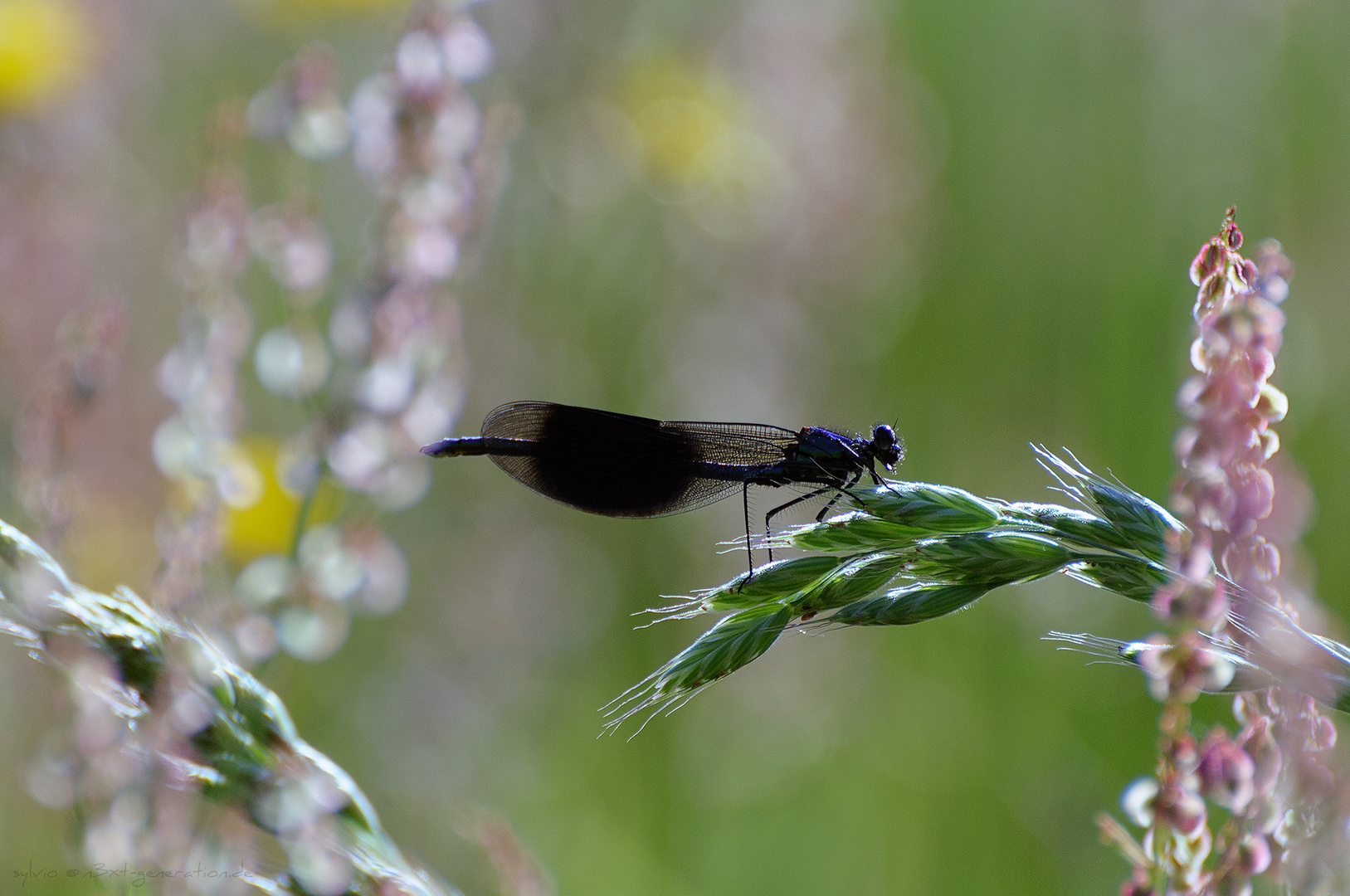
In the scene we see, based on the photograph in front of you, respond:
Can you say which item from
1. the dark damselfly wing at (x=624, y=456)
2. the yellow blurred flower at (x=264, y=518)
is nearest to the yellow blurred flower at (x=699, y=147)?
the yellow blurred flower at (x=264, y=518)

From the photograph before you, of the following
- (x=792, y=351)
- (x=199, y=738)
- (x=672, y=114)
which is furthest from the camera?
(x=672, y=114)

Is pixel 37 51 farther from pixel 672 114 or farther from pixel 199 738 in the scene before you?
pixel 199 738

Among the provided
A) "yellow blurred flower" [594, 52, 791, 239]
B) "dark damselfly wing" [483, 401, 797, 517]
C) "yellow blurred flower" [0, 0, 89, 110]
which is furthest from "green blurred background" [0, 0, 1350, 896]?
"dark damselfly wing" [483, 401, 797, 517]

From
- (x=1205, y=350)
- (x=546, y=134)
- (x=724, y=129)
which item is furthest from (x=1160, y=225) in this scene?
(x=1205, y=350)

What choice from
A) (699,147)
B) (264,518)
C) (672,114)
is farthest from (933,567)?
(672,114)

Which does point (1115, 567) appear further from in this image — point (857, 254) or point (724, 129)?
A: point (724, 129)

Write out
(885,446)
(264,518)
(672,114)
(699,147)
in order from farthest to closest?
(672,114) < (699,147) < (264,518) < (885,446)
